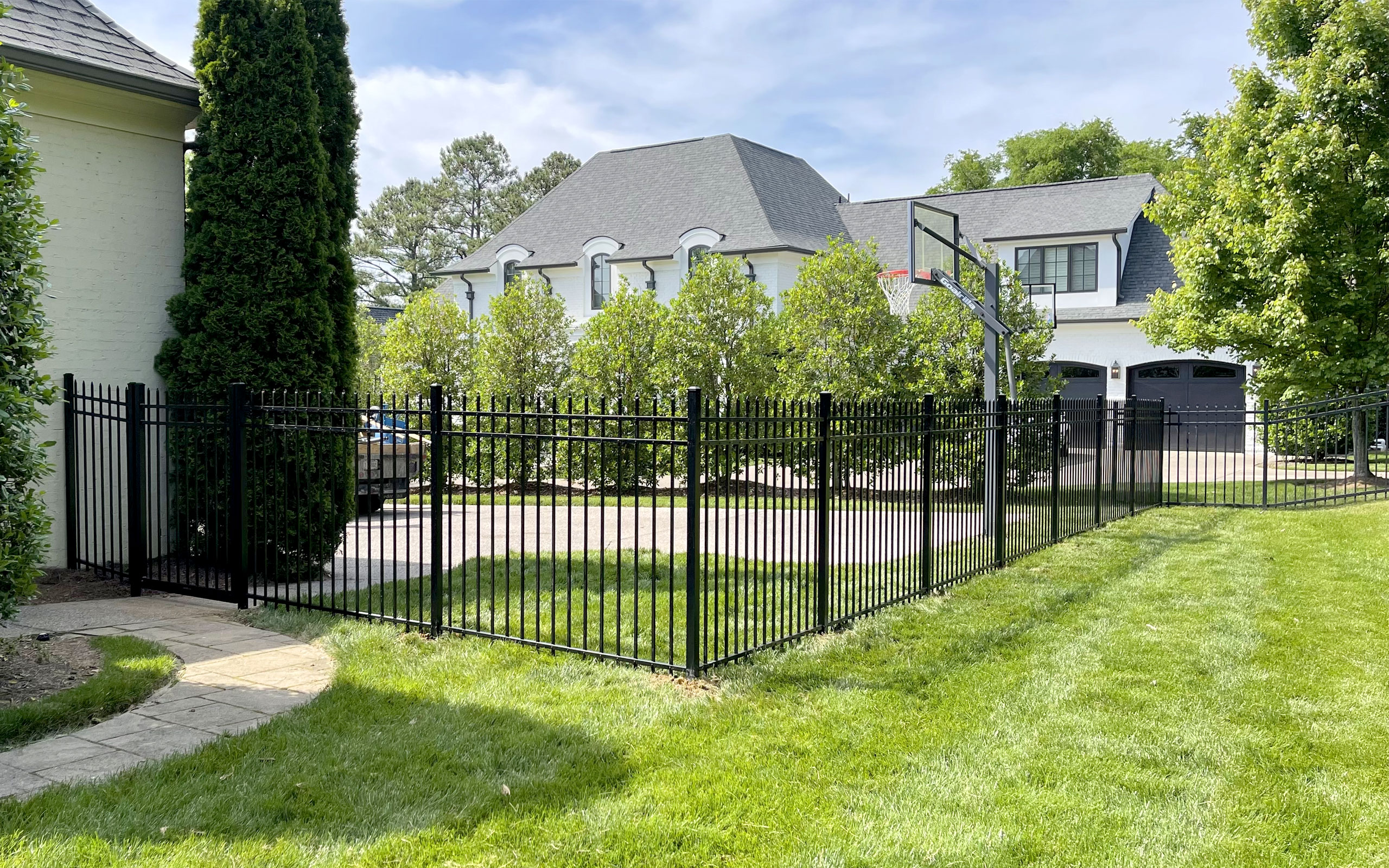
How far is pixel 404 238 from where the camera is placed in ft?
189

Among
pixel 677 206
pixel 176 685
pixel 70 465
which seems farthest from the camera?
pixel 677 206

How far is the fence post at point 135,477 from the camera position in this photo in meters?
7.78

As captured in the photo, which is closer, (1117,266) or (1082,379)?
(1117,266)

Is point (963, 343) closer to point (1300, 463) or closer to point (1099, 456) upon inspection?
point (1099, 456)

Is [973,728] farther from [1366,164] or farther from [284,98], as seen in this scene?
[1366,164]

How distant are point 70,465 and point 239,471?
238cm

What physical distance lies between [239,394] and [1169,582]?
322 inches

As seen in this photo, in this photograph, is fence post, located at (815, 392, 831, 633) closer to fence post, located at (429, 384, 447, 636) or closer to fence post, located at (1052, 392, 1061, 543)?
fence post, located at (429, 384, 447, 636)

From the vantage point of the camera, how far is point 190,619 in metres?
7.15

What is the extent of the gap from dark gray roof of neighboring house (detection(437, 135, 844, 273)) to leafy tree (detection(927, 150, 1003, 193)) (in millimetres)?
16254

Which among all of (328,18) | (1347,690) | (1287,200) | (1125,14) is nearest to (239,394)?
(328,18)

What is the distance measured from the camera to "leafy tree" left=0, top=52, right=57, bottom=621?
5.09 meters

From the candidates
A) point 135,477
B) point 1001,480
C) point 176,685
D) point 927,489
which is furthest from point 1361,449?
point 135,477

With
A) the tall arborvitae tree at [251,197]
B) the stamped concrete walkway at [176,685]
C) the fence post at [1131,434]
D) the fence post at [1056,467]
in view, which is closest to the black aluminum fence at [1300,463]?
the fence post at [1131,434]
